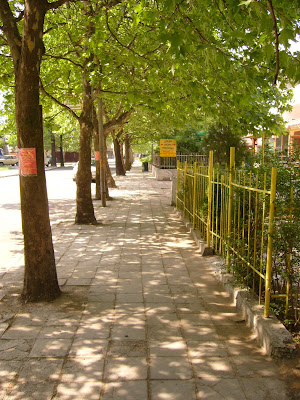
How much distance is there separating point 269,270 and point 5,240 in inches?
271

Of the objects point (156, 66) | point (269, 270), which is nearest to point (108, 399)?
point (269, 270)

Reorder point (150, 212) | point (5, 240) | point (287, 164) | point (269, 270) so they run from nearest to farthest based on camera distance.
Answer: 1. point (269, 270)
2. point (287, 164)
3. point (5, 240)
4. point (150, 212)

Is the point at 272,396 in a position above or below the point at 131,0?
below

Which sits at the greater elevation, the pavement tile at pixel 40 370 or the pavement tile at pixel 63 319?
the pavement tile at pixel 40 370

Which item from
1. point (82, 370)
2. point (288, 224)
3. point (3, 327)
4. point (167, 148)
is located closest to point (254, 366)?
point (288, 224)

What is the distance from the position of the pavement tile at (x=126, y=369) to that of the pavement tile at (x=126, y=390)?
67mm

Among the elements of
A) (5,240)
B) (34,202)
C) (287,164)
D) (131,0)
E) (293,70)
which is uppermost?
(131,0)

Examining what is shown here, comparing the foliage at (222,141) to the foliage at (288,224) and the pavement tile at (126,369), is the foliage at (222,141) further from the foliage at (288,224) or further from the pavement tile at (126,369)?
the pavement tile at (126,369)

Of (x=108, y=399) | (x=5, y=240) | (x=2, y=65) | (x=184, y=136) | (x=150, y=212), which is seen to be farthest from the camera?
(x=184, y=136)

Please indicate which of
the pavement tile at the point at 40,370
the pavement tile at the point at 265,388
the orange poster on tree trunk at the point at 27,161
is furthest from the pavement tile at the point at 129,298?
the pavement tile at the point at 265,388

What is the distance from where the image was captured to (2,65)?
32.3ft

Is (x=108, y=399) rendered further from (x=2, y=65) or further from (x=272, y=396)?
(x=2, y=65)

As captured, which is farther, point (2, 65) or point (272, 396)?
point (2, 65)

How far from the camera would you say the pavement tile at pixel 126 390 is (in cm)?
299
